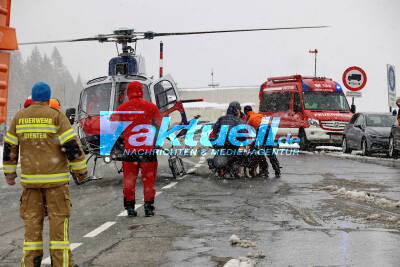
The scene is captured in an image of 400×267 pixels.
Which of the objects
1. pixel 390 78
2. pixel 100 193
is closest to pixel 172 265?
pixel 100 193

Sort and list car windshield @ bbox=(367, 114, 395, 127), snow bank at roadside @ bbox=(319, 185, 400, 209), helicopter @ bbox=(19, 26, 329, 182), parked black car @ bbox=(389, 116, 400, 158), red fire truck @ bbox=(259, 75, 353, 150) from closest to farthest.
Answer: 1. snow bank at roadside @ bbox=(319, 185, 400, 209)
2. helicopter @ bbox=(19, 26, 329, 182)
3. parked black car @ bbox=(389, 116, 400, 158)
4. car windshield @ bbox=(367, 114, 395, 127)
5. red fire truck @ bbox=(259, 75, 353, 150)

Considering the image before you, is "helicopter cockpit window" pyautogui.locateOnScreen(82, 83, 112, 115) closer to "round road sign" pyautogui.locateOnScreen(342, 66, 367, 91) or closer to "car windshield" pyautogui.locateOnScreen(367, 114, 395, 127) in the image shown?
"round road sign" pyautogui.locateOnScreen(342, 66, 367, 91)

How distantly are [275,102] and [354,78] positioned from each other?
489 centimetres

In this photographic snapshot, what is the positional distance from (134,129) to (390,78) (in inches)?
621

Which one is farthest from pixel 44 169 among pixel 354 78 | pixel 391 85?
Answer: pixel 391 85

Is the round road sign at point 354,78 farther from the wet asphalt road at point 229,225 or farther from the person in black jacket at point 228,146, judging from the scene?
the wet asphalt road at point 229,225

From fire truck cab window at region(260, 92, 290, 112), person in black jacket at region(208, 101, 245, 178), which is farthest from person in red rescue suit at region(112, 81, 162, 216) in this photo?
fire truck cab window at region(260, 92, 290, 112)

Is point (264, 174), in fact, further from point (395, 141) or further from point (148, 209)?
point (395, 141)

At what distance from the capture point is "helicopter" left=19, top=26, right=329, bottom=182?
48.3 ft

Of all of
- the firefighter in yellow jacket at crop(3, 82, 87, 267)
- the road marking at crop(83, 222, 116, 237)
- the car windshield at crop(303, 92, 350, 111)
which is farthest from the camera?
the car windshield at crop(303, 92, 350, 111)

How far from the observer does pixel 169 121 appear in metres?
16.0

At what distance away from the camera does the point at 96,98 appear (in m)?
15.5

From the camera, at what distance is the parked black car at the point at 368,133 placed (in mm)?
23234

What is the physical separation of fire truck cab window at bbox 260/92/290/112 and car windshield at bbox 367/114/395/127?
385 centimetres
